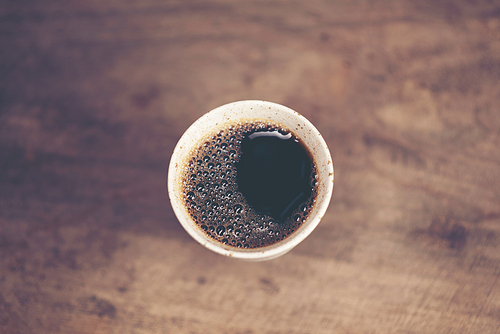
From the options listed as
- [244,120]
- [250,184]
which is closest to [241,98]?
[244,120]

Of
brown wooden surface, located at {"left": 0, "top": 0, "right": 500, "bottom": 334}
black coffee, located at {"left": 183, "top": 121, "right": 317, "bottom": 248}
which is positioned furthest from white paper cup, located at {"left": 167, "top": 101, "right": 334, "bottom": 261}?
brown wooden surface, located at {"left": 0, "top": 0, "right": 500, "bottom": 334}

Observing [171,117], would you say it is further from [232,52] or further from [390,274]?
[390,274]

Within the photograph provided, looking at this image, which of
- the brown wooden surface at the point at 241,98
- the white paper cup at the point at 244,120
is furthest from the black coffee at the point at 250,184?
the brown wooden surface at the point at 241,98

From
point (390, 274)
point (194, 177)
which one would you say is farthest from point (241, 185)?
point (390, 274)

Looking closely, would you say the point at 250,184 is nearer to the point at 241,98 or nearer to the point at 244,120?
the point at 244,120

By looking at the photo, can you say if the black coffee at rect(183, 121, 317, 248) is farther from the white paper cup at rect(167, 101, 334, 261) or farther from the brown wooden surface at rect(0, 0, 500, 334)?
the brown wooden surface at rect(0, 0, 500, 334)

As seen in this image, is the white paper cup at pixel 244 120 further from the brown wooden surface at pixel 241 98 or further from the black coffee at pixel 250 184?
the brown wooden surface at pixel 241 98
